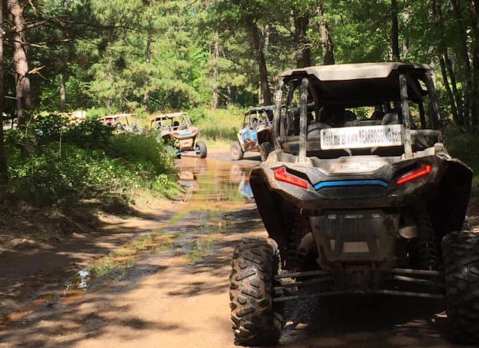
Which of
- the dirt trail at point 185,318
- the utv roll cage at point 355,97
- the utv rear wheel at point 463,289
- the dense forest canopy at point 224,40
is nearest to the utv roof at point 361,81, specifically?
the utv roll cage at point 355,97

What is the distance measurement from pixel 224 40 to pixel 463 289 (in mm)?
33941

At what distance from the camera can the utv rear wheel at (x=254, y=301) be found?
15.6ft

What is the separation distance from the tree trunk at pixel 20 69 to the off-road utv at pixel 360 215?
12.6 meters

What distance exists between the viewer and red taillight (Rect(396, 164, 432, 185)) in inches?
181

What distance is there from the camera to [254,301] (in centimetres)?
476

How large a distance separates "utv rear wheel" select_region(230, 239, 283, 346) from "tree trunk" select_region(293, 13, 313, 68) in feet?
82.7

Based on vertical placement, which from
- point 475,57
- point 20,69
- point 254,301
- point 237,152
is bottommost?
point 254,301

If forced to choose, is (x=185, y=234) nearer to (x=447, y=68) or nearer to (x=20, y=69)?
(x=20, y=69)

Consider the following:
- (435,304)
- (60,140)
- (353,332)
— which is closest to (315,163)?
(353,332)

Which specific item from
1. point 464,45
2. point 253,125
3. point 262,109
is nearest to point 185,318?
point 464,45

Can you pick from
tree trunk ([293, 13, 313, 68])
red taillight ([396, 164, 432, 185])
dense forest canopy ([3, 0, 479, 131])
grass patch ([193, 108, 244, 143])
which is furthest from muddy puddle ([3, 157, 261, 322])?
grass patch ([193, 108, 244, 143])

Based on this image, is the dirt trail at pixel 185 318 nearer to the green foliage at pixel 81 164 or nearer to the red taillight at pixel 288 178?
the red taillight at pixel 288 178

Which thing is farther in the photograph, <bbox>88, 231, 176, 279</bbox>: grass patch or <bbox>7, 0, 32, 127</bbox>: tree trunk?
<bbox>7, 0, 32, 127</bbox>: tree trunk

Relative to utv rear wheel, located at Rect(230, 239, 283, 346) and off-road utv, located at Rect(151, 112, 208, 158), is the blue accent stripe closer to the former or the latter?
utv rear wheel, located at Rect(230, 239, 283, 346)
